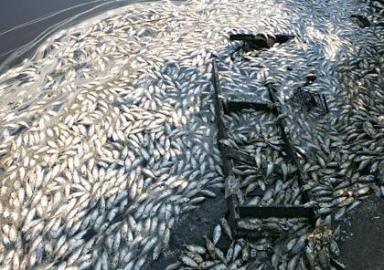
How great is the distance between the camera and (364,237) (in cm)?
639

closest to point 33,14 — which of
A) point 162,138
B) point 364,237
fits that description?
point 162,138

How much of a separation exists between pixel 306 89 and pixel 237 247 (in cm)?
479

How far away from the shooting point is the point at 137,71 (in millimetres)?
9641

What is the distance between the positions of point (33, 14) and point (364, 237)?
960 cm

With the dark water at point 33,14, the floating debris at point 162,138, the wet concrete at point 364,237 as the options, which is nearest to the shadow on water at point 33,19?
the dark water at point 33,14

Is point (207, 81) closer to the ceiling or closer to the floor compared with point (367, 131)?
closer to the ceiling

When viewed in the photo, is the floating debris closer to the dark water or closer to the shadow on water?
the shadow on water

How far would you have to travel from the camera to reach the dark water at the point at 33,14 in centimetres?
1041

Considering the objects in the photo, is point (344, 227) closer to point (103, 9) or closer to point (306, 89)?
point (306, 89)

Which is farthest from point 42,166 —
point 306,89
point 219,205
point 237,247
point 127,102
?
point 306,89

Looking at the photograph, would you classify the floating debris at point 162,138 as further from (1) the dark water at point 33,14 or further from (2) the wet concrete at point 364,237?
(1) the dark water at point 33,14

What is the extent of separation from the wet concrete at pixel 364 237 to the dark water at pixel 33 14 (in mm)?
7907

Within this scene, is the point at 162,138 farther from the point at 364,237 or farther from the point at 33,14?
the point at 33,14

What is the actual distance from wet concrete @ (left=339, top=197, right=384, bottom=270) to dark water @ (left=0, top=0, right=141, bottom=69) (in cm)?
791
